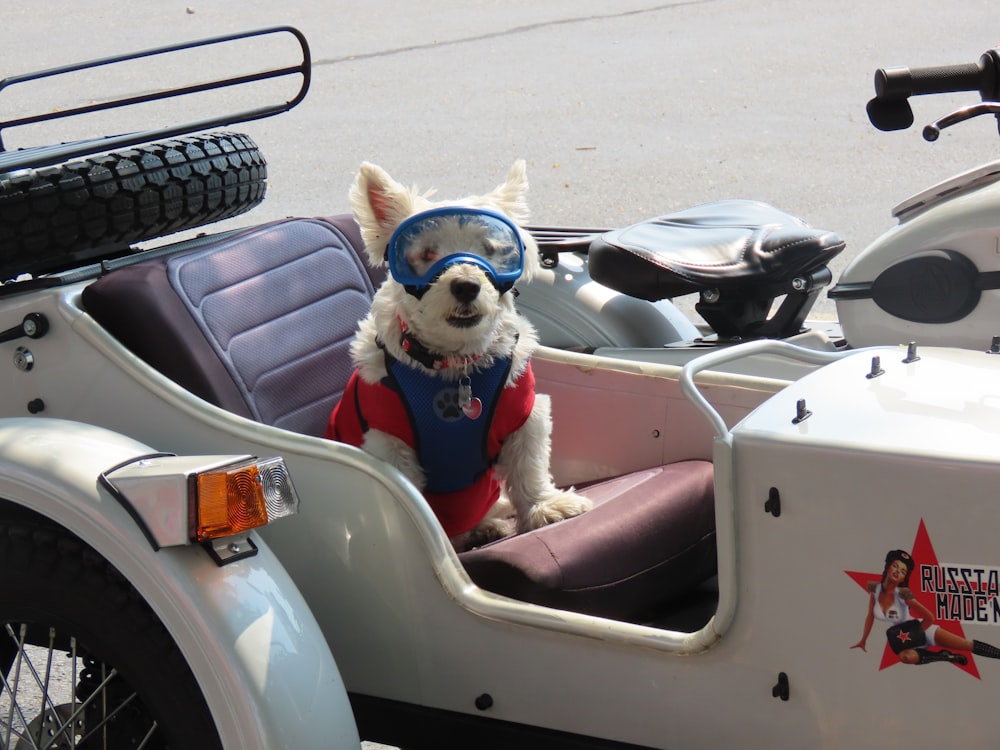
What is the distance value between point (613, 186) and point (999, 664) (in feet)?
21.6

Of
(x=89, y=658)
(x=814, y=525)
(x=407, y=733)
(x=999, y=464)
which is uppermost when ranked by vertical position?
(x=999, y=464)

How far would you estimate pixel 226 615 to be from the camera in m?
1.86

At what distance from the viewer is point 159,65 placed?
11430 millimetres

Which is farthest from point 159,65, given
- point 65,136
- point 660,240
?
point 660,240

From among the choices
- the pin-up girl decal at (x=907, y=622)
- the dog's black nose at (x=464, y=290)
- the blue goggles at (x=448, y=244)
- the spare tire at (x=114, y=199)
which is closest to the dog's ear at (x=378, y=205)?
the blue goggles at (x=448, y=244)

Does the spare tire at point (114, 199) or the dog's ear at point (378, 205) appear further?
the dog's ear at point (378, 205)

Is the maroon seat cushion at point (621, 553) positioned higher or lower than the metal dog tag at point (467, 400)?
lower

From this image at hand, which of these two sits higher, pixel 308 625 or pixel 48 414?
pixel 48 414

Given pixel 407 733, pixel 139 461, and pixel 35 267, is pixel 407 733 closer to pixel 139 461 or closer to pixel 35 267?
pixel 139 461

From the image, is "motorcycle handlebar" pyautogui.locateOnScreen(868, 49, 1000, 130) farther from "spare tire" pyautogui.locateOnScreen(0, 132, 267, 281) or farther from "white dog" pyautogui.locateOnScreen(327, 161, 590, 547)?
"spare tire" pyautogui.locateOnScreen(0, 132, 267, 281)

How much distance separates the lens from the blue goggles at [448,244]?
2268mm

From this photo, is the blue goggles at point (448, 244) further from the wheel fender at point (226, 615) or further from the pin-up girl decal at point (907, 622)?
the pin-up girl decal at point (907, 622)

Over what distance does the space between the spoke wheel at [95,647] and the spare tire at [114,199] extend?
536 mm

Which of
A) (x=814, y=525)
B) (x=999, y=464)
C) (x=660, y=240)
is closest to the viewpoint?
(x=999, y=464)
